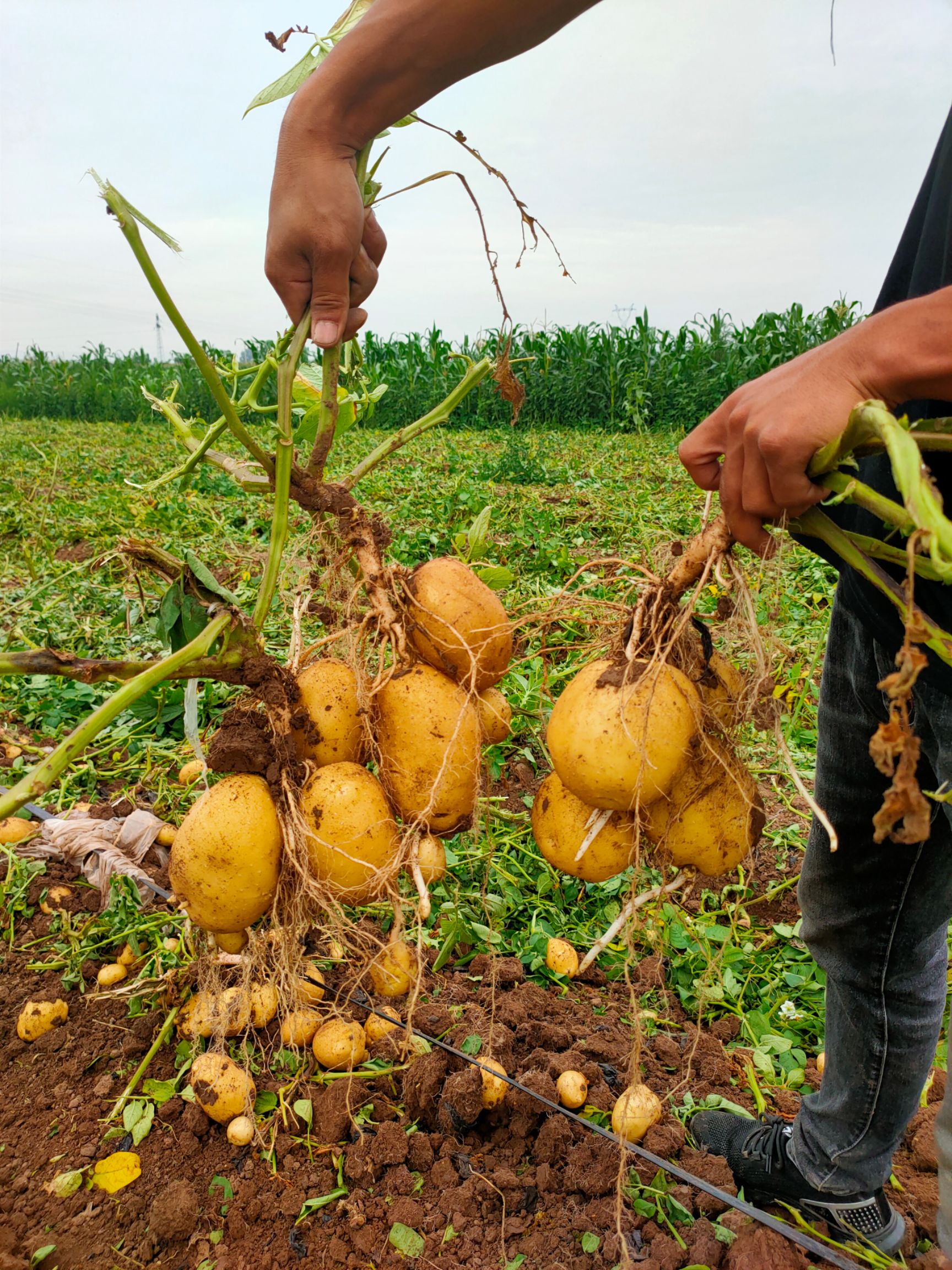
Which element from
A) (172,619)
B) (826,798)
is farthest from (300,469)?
(826,798)

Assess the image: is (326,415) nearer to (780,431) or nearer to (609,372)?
(780,431)

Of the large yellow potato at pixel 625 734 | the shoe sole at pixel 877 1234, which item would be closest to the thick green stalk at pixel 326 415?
the large yellow potato at pixel 625 734

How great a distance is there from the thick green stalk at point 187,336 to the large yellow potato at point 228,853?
608mm

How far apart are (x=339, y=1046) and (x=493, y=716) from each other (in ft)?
3.39

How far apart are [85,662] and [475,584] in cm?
72

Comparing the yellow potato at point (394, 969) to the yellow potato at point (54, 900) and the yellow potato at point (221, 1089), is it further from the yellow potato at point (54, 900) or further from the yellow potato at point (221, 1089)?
the yellow potato at point (54, 900)

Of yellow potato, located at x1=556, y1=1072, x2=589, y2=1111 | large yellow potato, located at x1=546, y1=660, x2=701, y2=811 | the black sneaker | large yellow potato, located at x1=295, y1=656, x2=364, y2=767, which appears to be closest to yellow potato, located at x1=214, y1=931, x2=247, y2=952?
large yellow potato, located at x1=295, y1=656, x2=364, y2=767

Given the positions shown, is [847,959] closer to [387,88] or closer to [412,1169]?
[412,1169]

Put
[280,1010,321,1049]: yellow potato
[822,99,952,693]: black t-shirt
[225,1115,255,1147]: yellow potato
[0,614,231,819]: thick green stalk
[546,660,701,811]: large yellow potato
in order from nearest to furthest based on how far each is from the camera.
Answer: [0,614,231,819]: thick green stalk < [822,99,952,693]: black t-shirt < [546,660,701,811]: large yellow potato < [225,1115,255,1147]: yellow potato < [280,1010,321,1049]: yellow potato

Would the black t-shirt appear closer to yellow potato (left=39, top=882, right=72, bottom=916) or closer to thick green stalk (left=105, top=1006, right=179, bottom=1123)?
thick green stalk (left=105, top=1006, right=179, bottom=1123)

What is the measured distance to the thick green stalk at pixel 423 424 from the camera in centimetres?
163

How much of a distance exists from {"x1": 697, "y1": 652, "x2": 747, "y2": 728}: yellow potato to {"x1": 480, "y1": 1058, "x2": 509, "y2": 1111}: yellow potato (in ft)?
3.43

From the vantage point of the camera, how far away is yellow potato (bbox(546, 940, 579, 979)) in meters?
2.43

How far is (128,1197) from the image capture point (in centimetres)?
182
